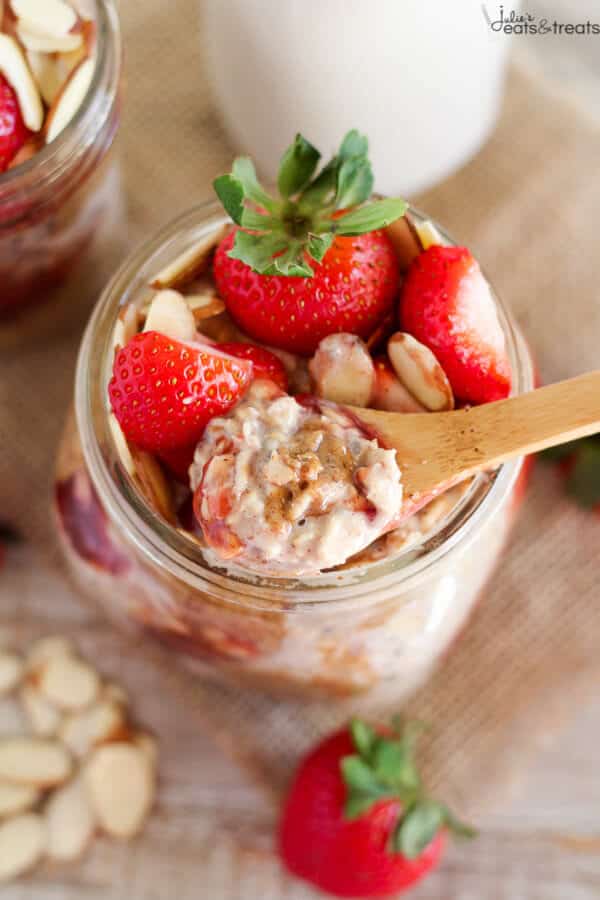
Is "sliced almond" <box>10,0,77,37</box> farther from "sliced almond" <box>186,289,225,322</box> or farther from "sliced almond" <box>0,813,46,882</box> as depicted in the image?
"sliced almond" <box>0,813,46,882</box>

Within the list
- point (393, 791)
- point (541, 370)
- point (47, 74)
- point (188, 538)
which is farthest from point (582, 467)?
point (47, 74)

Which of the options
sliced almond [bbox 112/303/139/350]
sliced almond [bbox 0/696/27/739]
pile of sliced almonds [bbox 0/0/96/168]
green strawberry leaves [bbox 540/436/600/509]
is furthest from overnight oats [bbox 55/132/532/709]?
sliced almond [bbox 0/696/27/739]

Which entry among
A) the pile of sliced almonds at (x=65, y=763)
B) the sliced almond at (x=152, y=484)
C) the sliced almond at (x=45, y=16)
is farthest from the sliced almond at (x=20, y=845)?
the sliced almond at (x=45, y=16)

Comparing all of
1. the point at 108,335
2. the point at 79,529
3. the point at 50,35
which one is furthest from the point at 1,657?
the point at 50,35

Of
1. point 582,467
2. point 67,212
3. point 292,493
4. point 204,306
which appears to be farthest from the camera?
point 582,467

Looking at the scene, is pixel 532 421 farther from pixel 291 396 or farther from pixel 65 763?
pixel 65 763

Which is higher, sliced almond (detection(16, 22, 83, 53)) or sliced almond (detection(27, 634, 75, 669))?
sliced almond (detection(16, 22, 83, 53))
